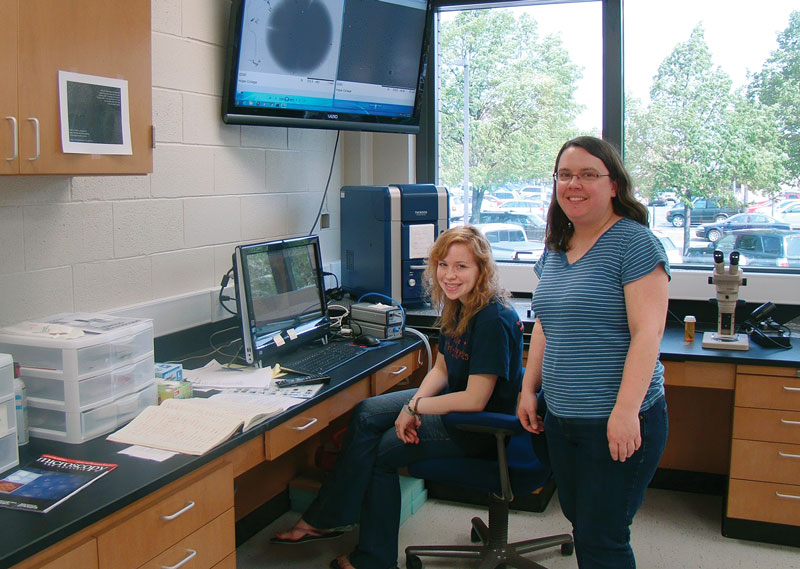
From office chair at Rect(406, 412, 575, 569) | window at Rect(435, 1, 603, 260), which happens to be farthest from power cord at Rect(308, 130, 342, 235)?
office chair at Rect(406, 412, 575, 569)

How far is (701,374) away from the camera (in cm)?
283

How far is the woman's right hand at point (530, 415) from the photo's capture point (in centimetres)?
224

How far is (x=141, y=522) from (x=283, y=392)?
73 cm

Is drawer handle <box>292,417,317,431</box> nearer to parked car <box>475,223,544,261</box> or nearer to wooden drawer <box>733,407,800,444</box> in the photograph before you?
wooden drawer <box>733,407,800,444</box>

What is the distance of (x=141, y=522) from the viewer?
1.61 metres

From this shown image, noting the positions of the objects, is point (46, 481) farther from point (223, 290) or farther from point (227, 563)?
point (223, 290)

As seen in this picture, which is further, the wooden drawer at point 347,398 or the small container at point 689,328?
the small container at point 689,328

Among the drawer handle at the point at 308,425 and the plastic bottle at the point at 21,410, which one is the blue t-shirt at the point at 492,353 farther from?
Result: the plastic bottle at the point at 21,410

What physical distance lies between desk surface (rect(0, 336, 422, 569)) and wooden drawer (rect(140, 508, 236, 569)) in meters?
0.17

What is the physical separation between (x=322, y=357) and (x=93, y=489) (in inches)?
46.9

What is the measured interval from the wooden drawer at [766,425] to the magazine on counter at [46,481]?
2.17 metres

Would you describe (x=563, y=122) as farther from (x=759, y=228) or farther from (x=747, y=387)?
(x=747, y=387)

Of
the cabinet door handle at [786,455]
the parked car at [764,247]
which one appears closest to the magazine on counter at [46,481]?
the cabinet door handle at [786,455]

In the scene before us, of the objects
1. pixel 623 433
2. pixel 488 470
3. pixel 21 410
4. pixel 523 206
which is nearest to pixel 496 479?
pixel 488 470
